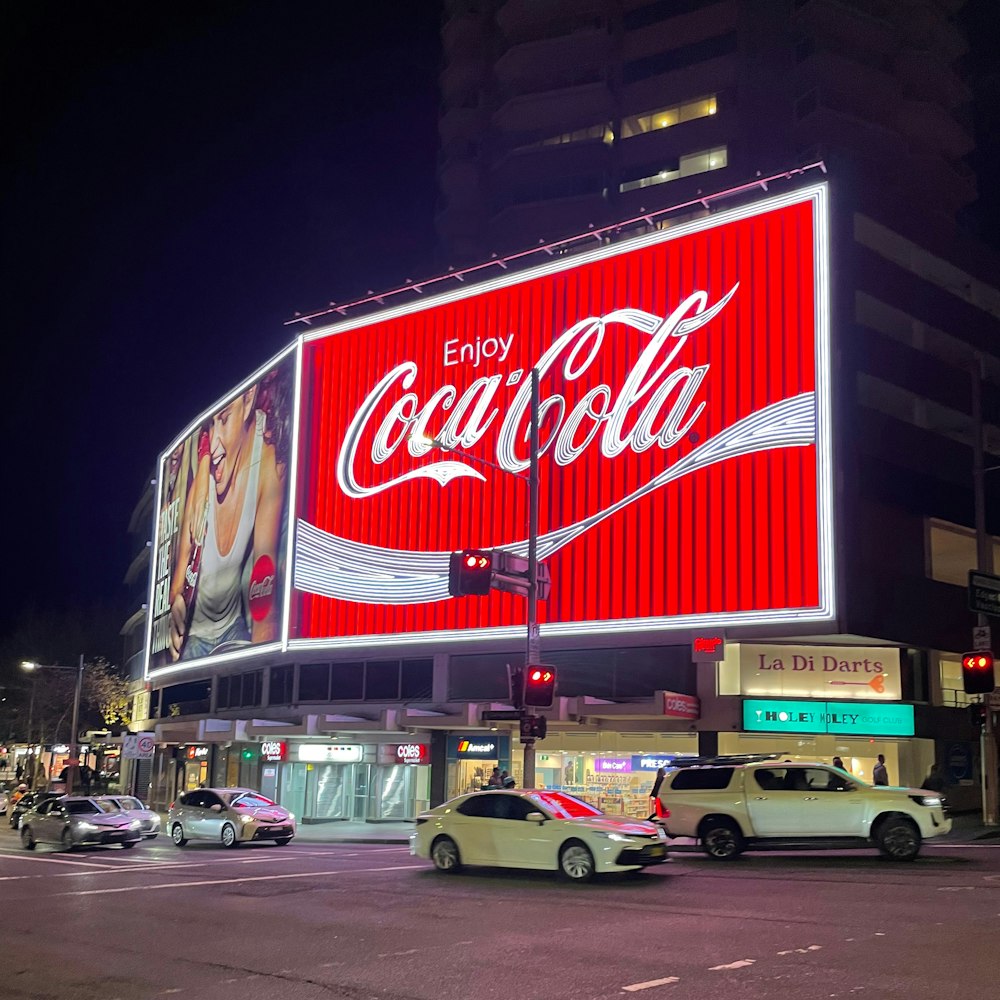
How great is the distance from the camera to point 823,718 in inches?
1281

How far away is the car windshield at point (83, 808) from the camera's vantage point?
28.4 m

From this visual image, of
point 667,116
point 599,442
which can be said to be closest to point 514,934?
point 599,442

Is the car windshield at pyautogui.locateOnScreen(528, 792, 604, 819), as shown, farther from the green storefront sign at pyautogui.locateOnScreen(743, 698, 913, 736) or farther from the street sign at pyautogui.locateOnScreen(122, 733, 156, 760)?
the street sign at pyautogui.locateOnScreen(122, 733, 156, 760)

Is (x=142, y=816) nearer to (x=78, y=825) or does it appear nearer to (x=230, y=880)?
(x=78, y=825)

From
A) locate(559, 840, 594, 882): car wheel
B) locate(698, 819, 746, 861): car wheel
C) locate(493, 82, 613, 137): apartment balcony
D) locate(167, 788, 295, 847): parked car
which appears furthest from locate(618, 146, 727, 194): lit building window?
locate(559, 840, 594, 882): car wheel

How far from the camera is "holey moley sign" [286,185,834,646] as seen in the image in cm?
3180

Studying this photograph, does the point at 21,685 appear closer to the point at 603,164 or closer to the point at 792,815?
the point at 603,164

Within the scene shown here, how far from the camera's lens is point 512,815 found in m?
18.1

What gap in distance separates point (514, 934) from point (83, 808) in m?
19.8

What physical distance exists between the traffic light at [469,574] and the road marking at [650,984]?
40.1 ft

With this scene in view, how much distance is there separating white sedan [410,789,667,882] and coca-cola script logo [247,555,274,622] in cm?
2504

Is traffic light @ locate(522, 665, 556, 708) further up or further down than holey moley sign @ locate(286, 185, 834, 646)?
further down

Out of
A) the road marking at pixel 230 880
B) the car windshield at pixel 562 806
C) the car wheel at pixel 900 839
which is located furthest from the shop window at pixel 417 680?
the car wheel at pixel 900 839

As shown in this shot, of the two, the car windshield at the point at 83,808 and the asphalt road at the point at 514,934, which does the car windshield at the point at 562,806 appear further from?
the car windshield at the point at 83,808
